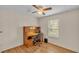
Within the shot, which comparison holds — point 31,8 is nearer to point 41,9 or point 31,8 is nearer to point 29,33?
point 41,9

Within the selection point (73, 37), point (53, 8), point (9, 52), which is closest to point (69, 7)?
point (53, 8)

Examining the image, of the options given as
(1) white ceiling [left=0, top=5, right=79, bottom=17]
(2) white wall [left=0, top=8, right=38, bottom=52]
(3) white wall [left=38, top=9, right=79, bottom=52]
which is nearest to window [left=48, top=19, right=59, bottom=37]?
(3) white wall [left=38, top=9, right=79, bottom=52]

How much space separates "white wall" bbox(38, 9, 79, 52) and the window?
80 mm

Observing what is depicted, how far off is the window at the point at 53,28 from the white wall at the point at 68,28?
8 centimetres

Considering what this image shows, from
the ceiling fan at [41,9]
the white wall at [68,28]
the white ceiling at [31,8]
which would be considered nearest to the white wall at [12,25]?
the white ceiling at [31,8]

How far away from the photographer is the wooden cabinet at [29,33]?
178 centimetres

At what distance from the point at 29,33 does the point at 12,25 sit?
0.37 meters

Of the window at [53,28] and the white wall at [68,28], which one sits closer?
the white wall at [68,28]

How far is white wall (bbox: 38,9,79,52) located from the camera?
1.69 m

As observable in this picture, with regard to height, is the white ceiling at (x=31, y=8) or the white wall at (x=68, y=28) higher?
the white ceiling at (x=31, y=8)

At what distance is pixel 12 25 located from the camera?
1.72 meters

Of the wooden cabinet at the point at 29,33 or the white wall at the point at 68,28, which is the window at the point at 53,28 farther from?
the wooden cabinet at the point at 29,33

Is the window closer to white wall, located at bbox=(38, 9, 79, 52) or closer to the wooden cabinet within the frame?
white wall, located at bbox=(38, 9, 79, 52)
